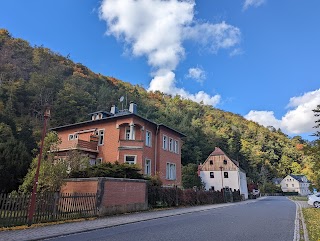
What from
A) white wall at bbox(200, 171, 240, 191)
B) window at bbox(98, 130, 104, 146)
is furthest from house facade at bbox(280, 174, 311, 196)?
window at bbox(98, 130, 104, 146)

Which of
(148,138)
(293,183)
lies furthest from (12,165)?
(293,183)

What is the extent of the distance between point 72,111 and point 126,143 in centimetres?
2895

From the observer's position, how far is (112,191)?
16469 millimetres

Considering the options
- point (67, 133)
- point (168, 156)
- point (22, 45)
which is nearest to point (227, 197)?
point (168, 156)

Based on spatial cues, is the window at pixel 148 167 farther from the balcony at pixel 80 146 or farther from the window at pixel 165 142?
the balcony at pixel 80 146

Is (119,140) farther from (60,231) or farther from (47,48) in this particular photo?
(47,48)

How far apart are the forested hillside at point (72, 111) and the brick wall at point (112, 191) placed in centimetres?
763

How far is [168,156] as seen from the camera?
33.0 meters

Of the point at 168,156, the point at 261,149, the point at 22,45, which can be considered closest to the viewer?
the point at 168,156

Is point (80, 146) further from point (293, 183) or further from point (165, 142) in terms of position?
point (293, 183)

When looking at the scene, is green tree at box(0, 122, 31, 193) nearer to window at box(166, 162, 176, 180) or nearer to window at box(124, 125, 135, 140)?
window at box(124, 125, 135, 140)

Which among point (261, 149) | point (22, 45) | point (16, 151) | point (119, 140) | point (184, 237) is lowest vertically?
point (184, 237)

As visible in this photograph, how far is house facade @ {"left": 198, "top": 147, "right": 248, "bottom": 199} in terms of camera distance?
53.6 meters

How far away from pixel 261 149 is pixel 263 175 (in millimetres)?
10885
